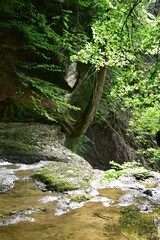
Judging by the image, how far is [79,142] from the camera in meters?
11.6

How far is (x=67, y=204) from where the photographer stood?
3.66 meters

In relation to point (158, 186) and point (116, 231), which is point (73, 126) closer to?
point (158, 186)

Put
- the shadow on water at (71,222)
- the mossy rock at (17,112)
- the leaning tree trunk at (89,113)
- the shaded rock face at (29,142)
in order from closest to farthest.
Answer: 1. the shadow on water at (71,222)
2. the shaded rock face at (29,142)
3. the leaning tree trunk at (89,113)
4. the mossy rock at (17,112)

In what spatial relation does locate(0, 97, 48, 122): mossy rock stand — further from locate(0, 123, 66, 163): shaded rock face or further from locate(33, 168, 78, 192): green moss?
locate(33, 168, 78, 192): green moss

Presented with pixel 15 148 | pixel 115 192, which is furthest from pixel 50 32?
pixel 115 192

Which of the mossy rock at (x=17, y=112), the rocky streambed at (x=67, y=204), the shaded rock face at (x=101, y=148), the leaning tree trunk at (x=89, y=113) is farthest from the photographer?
the shaded rock face at (x=101, y=148)

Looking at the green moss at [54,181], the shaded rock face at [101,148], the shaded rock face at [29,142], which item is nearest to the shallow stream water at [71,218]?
the green moss at [54,181]

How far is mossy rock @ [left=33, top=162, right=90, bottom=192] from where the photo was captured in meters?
4.49

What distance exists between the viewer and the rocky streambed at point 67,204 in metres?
2.74

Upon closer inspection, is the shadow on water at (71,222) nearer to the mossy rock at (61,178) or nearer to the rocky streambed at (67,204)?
the rocky streambed at (67,204)

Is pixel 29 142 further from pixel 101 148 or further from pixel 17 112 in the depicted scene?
pixel 101 148

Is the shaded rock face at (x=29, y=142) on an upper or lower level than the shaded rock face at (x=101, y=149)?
upper

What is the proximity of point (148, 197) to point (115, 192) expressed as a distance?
662 millimetres

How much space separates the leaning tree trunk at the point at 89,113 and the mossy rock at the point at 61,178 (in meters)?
3.24
